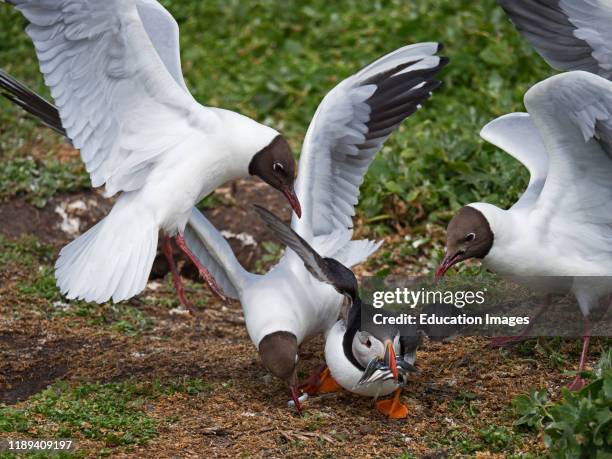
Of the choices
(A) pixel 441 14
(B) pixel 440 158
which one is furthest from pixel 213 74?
(B) pixel 440 158

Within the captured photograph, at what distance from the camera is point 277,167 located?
5.07 meters

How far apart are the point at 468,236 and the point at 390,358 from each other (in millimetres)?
709

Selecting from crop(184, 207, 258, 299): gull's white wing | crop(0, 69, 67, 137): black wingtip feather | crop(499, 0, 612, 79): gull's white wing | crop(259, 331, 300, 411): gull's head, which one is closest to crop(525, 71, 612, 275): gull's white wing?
crop(499, 0, 612, 79): gull's white wing

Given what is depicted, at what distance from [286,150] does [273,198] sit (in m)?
1.43

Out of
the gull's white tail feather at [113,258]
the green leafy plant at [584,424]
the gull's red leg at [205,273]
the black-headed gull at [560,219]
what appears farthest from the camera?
the gull's red leg at [205,273]

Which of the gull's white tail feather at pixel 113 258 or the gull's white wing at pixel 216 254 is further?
the gull's white wing at pixel 216 254

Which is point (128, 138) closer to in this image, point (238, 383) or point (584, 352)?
point (238, 383)

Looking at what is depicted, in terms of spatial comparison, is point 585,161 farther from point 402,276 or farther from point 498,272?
point 402,276

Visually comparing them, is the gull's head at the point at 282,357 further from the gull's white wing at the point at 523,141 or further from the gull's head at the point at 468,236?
the gull's white wing at the point at 523,141

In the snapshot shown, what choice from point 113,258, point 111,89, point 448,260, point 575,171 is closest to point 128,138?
point 111,89

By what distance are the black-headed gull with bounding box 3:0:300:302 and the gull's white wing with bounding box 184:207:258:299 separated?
133 millimetres

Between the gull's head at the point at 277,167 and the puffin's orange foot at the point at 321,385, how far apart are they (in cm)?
83

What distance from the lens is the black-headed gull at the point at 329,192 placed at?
470 centimetres

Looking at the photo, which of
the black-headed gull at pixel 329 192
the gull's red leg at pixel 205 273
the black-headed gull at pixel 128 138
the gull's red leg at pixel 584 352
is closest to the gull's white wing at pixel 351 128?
the black-headed gull at pixel 329 192
